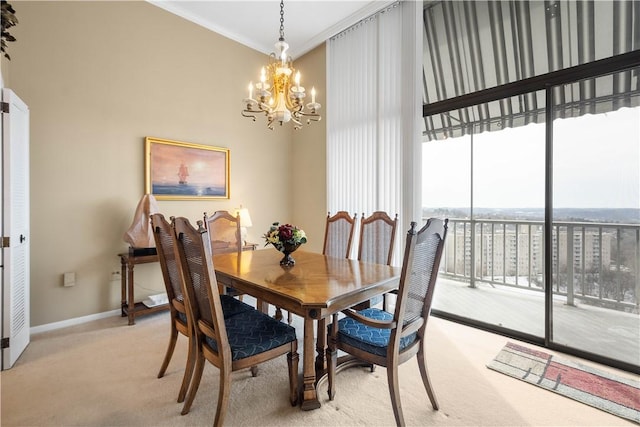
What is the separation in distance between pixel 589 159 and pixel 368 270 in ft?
6.98

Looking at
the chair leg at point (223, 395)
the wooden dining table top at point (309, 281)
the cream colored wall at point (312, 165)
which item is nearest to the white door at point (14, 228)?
the wooden dining table top at point (309, 281)

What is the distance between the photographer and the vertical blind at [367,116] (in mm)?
3363

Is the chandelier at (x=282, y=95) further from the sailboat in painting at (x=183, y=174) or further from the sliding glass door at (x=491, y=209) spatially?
the sliding glass door at (x=491, y=209)

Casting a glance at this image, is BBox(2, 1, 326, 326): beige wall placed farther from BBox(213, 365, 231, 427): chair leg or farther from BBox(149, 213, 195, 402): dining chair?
BBox(213, 365, 231, 427): chair leg

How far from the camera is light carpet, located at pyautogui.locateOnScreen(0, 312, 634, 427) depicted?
5.40ft

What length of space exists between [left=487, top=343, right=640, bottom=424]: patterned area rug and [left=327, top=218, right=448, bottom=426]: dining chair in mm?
876

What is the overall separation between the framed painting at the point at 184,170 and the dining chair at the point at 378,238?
2.17 metres

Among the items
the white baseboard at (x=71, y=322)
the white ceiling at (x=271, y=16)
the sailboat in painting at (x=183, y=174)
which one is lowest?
the white baseboard at (x=71, y=322)

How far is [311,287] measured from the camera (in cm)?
165

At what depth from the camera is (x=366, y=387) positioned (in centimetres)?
194

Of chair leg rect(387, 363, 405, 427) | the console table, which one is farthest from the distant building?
the console table

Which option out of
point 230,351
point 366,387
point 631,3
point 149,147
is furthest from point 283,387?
point 631,3

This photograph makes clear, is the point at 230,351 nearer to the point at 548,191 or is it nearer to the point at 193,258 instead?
the point at 193,258

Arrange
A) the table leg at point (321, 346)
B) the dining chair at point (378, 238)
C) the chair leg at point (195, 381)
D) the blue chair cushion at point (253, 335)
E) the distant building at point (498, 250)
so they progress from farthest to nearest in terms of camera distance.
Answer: the distant building at point (498, 250) < the dining chair at point (378, 238) < the table leg at point (321, 346) < the chair leg at point (195, 381) < the blue chair cushion at point (253, 335)
